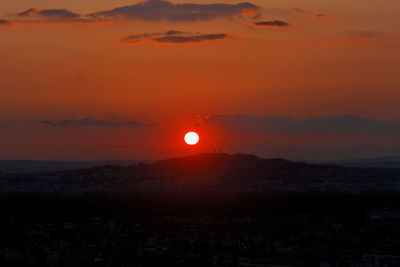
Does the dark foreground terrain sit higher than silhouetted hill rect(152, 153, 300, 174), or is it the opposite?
silhouetted hill rect(152, 153, 300, 174)

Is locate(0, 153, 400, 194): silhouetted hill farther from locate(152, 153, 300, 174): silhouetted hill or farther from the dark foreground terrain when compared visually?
the dark foreground terrain

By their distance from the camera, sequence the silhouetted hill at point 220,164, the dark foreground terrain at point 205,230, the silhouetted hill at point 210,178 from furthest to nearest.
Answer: the silhouetted hill at point 220,164, the silhouetted hill at point 210,178, the dark foreground terrain at point 205,230

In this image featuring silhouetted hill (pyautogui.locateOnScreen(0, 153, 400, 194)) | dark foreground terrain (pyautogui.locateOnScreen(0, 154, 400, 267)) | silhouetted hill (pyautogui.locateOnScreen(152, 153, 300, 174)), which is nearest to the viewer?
dark foreground terrain (pyautogui.locateOnScreen(0, 154, 400, 267))

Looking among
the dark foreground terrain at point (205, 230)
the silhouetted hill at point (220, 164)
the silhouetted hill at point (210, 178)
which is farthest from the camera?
the silhouetted hill at point (220, 164)

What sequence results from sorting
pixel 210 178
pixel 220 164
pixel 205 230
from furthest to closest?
pixel 220 164, pixel 210 178, pixel 205 230

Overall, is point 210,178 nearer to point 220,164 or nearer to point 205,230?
point 220,164

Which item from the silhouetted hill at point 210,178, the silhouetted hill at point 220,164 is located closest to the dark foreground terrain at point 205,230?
the silhouetted hill at point 210,178

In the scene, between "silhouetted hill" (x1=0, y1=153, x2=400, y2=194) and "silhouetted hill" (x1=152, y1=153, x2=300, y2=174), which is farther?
"silhouetted hill" (x1=152, y1=153, x2=300, y2=174)

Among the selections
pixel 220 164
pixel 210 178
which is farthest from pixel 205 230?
pixel 220 164

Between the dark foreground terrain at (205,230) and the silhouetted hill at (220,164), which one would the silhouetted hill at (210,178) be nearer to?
the silhouetted hill at (220,164)

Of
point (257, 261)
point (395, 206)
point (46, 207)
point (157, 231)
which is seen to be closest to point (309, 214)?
point (395, 206)

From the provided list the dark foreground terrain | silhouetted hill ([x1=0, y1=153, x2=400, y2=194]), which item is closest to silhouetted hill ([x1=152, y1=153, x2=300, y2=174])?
silhouetted hill ([x1=0, y1=153, x2=400, y2=194])

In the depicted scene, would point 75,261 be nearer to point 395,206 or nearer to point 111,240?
point 111,240
